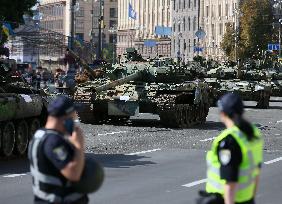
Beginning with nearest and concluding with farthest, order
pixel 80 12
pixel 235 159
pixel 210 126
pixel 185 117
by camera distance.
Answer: pixel 235 159 → pixel 185 117 → pixel 210 126 → pixel 80 12

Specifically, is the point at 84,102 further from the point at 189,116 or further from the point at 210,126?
the point at 210,126

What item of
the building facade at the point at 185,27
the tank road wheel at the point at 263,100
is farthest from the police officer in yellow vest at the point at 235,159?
the building facade at the point at 185,27

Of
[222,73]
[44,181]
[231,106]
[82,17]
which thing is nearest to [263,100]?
[222,73]

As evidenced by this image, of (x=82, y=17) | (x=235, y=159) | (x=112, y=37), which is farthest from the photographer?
(x=82, y=17)

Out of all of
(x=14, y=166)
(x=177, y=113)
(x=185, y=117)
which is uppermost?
(x=177, y=113)

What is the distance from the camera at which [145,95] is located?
25.3 meters

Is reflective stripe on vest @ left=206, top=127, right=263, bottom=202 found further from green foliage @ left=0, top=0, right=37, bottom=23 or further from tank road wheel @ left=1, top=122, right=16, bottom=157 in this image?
green foliage @ left=0, top=0, right=37, bottom=23

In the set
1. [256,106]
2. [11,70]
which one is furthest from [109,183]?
[256,106]

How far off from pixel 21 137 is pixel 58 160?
449 inches

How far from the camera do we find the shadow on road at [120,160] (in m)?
16.0

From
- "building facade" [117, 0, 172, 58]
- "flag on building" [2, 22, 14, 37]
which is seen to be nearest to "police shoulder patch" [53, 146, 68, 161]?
"flag on building" [2, 22, 14, 37]

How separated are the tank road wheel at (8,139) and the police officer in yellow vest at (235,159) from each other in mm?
10266

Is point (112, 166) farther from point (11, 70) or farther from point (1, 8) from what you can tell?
point (1, 8)

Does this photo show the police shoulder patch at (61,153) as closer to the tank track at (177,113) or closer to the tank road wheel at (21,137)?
the tank road wheel at (21,137)
